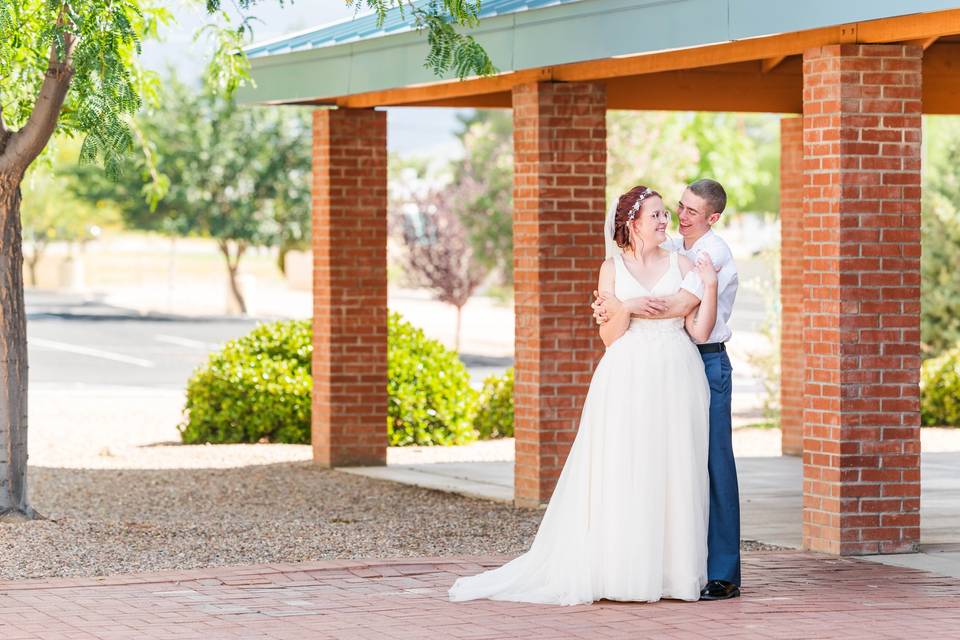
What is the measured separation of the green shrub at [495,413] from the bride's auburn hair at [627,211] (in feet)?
30.2

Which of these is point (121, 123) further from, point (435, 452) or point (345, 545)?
point (435, 452)

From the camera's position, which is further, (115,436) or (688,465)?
(115,436)

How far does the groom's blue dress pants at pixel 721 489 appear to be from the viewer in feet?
26.1

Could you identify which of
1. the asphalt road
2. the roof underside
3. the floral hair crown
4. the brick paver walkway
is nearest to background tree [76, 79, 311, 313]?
the asphalt road

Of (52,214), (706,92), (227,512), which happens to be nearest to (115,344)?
(52,214)

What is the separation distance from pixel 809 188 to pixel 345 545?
339 cm

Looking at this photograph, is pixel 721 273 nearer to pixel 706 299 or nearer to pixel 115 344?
pixel 706 299

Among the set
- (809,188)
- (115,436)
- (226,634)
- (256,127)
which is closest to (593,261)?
(809,188)

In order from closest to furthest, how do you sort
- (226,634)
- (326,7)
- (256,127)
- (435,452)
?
(226,634) → (435,452) → (326,7) → (256,127)

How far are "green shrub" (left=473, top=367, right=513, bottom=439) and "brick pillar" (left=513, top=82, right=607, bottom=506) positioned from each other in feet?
17.6

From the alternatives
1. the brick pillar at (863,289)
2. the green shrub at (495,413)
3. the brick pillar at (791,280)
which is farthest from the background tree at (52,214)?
the brick pillar at (863,289)

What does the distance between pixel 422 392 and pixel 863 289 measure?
7261 millimetres

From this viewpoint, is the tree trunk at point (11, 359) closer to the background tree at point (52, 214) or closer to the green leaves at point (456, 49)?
the green leaves at point (456, 49)

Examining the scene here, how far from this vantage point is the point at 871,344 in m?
9.27
